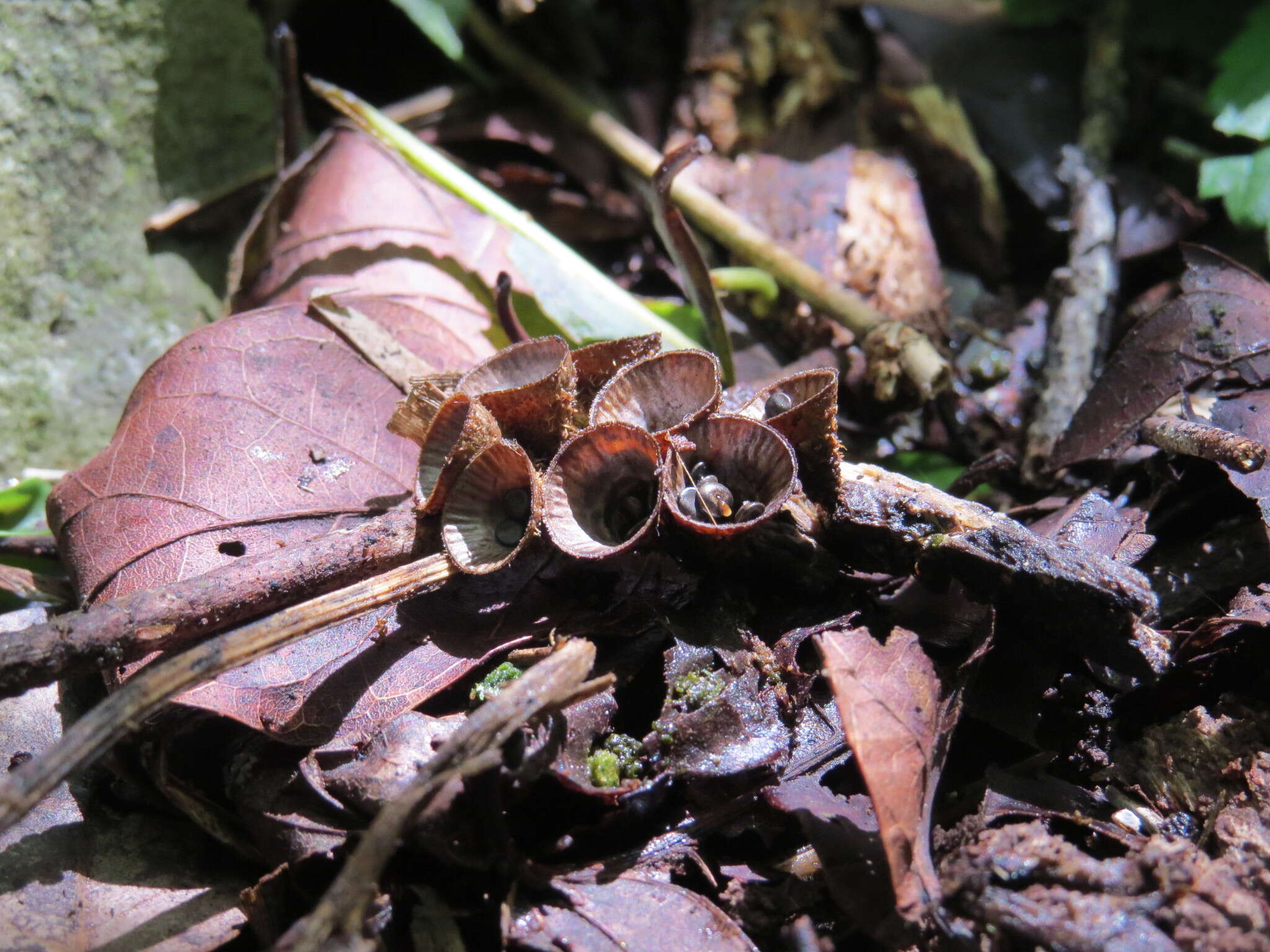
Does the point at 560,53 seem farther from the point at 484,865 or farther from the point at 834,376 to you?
the point at 484,865

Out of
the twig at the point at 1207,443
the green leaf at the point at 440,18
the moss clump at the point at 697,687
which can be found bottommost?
the moss clump at the point at 697,687

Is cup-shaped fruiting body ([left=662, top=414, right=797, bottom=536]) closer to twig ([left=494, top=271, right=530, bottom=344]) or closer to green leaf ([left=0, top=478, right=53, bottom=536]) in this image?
twig ([left=494, top=271, right=530, bottom=344])

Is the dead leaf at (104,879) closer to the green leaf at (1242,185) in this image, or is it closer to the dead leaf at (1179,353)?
the dead leaf at (1179,353)

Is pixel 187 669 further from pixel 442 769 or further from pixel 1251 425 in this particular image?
pixel 1251 425

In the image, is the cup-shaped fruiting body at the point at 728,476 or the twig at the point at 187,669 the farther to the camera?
the cup-shaped fruiting body at the point at 728,476

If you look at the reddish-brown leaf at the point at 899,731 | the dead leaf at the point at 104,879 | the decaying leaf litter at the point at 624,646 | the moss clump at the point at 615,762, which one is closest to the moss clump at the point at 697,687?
the decaying leaf litter at the point at 624,646

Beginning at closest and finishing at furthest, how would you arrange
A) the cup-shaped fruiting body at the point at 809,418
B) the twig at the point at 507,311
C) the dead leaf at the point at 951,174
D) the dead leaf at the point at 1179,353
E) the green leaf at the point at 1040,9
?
the cup-shaped fruiting body at the point at 809,418 < the dead leaf at the point at 1179,353 < the twig at the point at 507,311 < the dead leaf at the point at 951,174 < the green leaf at the point at 1040,9

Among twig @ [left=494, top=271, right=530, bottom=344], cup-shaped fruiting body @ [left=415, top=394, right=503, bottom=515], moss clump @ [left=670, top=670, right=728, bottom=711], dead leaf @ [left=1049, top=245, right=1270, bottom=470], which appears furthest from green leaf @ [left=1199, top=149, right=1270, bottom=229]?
cup-shaped fruiting body @ [left=415, top=394, right=503, bottom=515]

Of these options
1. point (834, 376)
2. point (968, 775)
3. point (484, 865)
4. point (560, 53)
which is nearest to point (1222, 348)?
point (834, 376)
